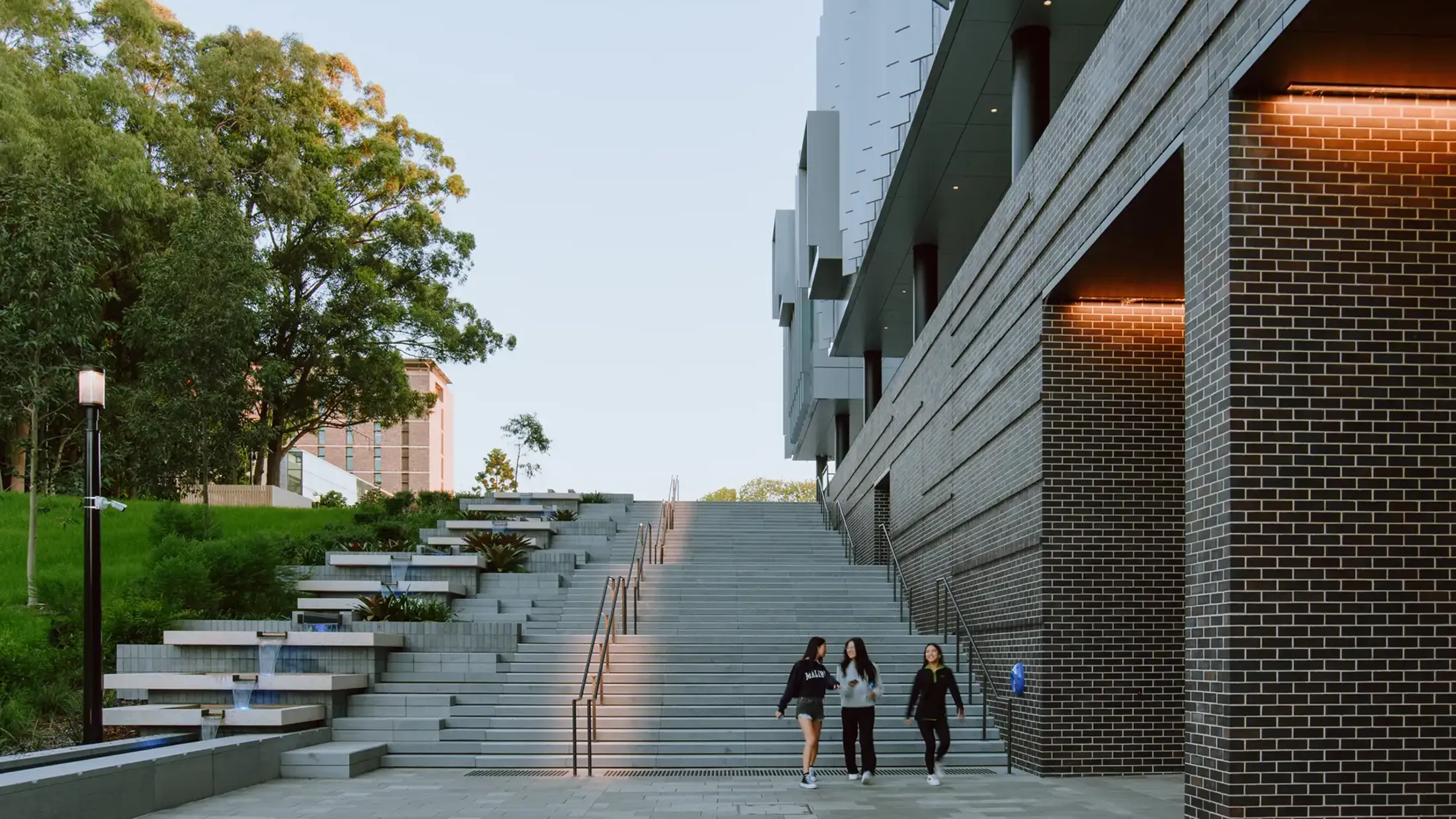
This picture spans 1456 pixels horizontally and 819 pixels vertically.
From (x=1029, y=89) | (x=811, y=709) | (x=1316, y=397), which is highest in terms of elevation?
(x=1029, y=89)

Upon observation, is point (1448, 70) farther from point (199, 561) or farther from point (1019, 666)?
point (199, 561)

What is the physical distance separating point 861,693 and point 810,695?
544mm

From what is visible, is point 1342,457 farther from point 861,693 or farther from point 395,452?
point 395,452

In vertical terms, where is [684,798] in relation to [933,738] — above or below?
below

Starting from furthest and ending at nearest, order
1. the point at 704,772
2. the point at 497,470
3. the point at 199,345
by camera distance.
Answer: the point at 497,470 < the point at 199,345 < the point at 704,772

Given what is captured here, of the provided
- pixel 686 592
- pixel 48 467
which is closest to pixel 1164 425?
pixel 686 592

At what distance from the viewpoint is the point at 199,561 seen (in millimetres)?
18891

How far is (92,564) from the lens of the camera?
1232 cm

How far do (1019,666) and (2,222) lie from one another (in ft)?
61.0

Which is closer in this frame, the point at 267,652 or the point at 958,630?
the point at 267,652

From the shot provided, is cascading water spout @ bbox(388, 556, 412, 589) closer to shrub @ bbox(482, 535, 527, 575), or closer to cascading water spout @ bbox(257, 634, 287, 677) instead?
shrub @ bbox(482, 535, 527, 575)

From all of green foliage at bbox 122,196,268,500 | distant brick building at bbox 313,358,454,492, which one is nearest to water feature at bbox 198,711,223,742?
green foliage at bbox 122,196,268,500

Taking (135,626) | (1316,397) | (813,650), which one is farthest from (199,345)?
(1316,397)

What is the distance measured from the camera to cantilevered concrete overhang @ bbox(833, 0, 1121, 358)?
14758mm
